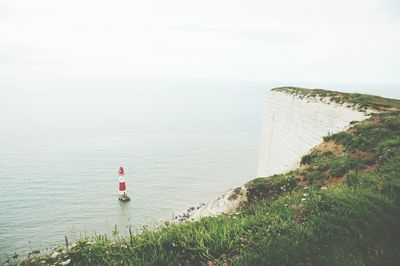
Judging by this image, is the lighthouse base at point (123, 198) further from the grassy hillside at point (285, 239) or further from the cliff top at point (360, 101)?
the grassy hillside at point (285, 239)

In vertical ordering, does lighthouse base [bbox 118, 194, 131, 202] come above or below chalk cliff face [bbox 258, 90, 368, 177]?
below

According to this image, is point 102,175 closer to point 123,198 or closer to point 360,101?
point 123,198

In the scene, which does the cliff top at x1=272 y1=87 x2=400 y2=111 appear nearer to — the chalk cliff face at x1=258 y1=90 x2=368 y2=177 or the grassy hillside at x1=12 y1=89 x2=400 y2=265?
the chalk cliff face at x1=258 y1=90 x2=368 y2=177

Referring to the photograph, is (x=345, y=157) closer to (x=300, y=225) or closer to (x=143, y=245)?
(x=300, y=225)

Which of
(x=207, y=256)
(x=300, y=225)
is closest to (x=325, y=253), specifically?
(x=300, y=225)

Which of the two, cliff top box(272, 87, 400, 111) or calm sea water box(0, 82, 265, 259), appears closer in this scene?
cliff top box(272, 87, 400, 111)

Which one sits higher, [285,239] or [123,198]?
[285,239]

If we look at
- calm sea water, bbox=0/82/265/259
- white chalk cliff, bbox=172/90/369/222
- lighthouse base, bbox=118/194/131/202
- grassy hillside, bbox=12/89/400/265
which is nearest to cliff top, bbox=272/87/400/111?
white chalk cliff, bbox=172/90/369/222

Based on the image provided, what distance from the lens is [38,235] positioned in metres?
31.8

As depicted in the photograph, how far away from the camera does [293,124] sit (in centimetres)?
2622

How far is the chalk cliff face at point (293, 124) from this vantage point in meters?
20.0

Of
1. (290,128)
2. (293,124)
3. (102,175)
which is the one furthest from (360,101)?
(102,175)

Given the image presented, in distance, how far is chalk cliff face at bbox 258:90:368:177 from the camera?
65.6 feet

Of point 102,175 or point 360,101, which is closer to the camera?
point 360,101
